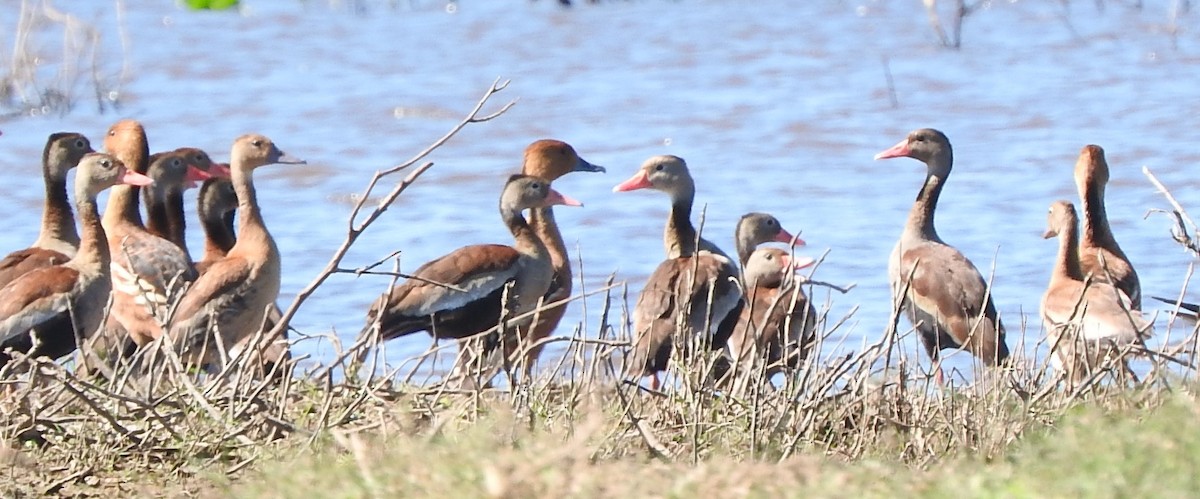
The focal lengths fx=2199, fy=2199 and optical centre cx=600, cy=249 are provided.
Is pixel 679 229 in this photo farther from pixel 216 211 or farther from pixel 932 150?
pixel 216 211

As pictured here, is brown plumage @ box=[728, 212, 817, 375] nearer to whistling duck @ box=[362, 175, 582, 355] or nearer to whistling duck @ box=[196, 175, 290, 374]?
whistling duck @ box=[362, 175, 582, 355]

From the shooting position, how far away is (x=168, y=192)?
9516mm

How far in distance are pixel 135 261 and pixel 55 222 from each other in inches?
15.7

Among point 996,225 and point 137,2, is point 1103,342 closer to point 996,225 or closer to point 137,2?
point 996,225

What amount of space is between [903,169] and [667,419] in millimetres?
8595

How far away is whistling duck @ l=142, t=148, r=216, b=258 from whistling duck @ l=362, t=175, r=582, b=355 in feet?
4.80

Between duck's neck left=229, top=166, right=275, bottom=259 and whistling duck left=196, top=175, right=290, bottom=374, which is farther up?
duck's neck left=229, top=166, right=275, bottom=259

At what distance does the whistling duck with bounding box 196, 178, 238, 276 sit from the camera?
9.28 m

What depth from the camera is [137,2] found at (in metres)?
24.0

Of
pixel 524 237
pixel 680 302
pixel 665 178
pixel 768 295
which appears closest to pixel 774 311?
pixel 680 302

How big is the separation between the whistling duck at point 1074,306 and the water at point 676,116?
3.29ft

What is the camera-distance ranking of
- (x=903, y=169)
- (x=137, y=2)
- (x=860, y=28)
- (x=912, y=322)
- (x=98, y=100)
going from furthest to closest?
(x=137, y=2) → (x=860, y=28) → (x=98, y=100) → (x=903, y=169) → (x=912, y=322)

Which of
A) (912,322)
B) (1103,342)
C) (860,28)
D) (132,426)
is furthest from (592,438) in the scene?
(860,28)

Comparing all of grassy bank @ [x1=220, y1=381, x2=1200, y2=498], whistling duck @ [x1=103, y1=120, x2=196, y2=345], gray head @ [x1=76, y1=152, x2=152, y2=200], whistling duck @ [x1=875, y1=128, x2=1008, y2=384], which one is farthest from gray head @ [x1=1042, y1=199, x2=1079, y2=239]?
grassy bank @ [x1=220, y1=381, x2=1200, y2=498]
